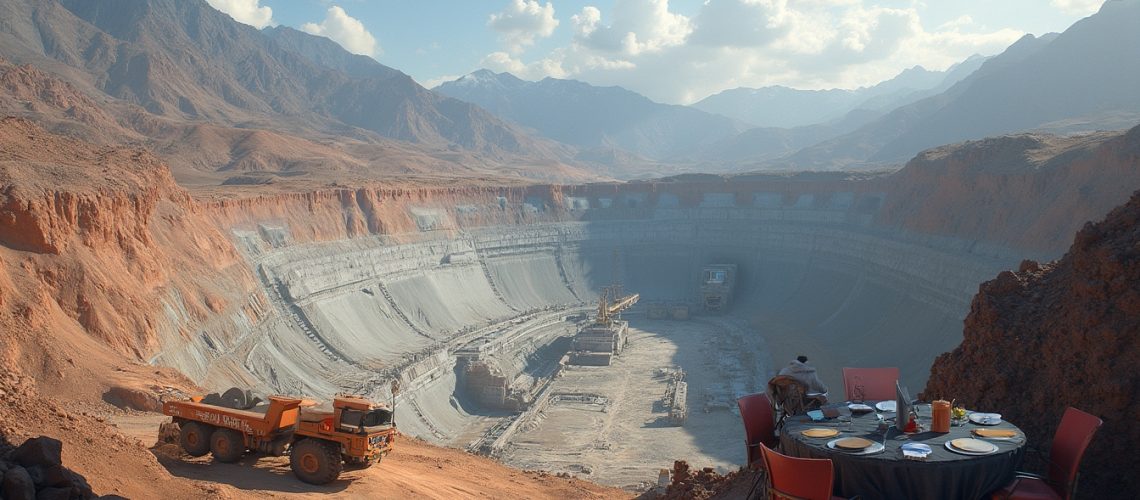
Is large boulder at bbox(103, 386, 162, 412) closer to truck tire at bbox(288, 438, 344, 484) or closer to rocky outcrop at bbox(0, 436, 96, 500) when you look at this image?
truck tire at bbox(288, 438, 344, 484)

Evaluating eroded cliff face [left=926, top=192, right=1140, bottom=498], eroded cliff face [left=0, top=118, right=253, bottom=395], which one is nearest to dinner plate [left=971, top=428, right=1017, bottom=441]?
eroded cliff face [left=926, top=192, right=1140, bottom=498]

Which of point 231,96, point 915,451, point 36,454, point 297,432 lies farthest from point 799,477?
point 231,96

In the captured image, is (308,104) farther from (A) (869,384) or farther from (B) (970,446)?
(B) (970,446)

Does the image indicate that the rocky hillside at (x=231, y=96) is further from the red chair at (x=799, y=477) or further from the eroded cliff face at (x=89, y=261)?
the red chair at (x=799, y=477)

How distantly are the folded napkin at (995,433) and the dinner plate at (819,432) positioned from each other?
5.31ft

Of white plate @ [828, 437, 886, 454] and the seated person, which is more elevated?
the seated person

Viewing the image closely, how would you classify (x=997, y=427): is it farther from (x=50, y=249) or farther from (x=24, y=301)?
(x=50, y=249)

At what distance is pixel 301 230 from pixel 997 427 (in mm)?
44936

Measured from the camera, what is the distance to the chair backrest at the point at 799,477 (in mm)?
8297

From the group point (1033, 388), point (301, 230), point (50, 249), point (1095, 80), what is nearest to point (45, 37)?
point (301, 230)

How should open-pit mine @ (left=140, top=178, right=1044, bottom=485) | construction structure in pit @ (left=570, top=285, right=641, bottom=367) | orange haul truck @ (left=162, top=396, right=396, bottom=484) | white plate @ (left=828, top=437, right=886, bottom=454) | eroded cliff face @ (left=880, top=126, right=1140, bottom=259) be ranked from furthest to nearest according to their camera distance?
construction structure in pit @ (left=570, top=285, right=641, bottom=367) < eroded cliff face @ (left=880, top=126, right=1140, bottom=259) < open-pit mine @ (left=140, top=178, right=1044, bottom=485) < orange haul truck @ (left=162, top=396, right=396, bottom=484) < white plate @ (left=828, top=437, right=886, bottom=454)

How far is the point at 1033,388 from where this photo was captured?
11984 millimetres

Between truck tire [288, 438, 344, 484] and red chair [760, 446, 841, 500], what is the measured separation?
867 cm

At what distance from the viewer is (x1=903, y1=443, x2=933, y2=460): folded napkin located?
333 inches
